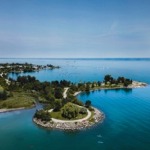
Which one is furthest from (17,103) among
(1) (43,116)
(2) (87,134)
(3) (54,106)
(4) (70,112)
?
(2) (87,134)

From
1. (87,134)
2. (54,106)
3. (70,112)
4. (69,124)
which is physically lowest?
(87,134)

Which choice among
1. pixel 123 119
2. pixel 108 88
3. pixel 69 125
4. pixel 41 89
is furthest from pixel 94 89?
pixel 69 125

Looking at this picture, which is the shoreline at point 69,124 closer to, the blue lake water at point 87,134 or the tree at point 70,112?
the blue lake water at point 87,134

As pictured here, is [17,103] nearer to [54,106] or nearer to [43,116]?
[54,106]

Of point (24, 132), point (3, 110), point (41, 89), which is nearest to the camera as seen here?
point (24, 132)

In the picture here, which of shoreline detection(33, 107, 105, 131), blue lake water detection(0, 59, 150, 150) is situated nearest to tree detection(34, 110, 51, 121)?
shoreline detection(33, 107, 105, 131)

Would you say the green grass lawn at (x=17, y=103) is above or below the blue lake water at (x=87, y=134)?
above

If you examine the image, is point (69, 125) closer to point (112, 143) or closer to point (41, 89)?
point (112, 143)

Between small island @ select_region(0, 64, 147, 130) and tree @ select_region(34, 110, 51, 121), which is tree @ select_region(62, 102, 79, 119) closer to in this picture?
small island @ select_region(0, 64, 147, 130)

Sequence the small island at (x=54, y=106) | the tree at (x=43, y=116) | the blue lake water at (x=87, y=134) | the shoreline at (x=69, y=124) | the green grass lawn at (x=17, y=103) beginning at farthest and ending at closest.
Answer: the green grass lawn at (x=17, y=103) → the tree at (x=43, y=116) → the small island at (x=54, y=106) → the shoreline at (x=69, y=124) → the blue lake water at (x=87, y=134)

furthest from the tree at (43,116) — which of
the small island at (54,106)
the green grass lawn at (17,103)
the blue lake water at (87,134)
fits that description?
the green grass lawn at (17,103)

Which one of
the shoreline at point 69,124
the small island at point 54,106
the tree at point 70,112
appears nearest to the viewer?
the shoreline at point 69,124
